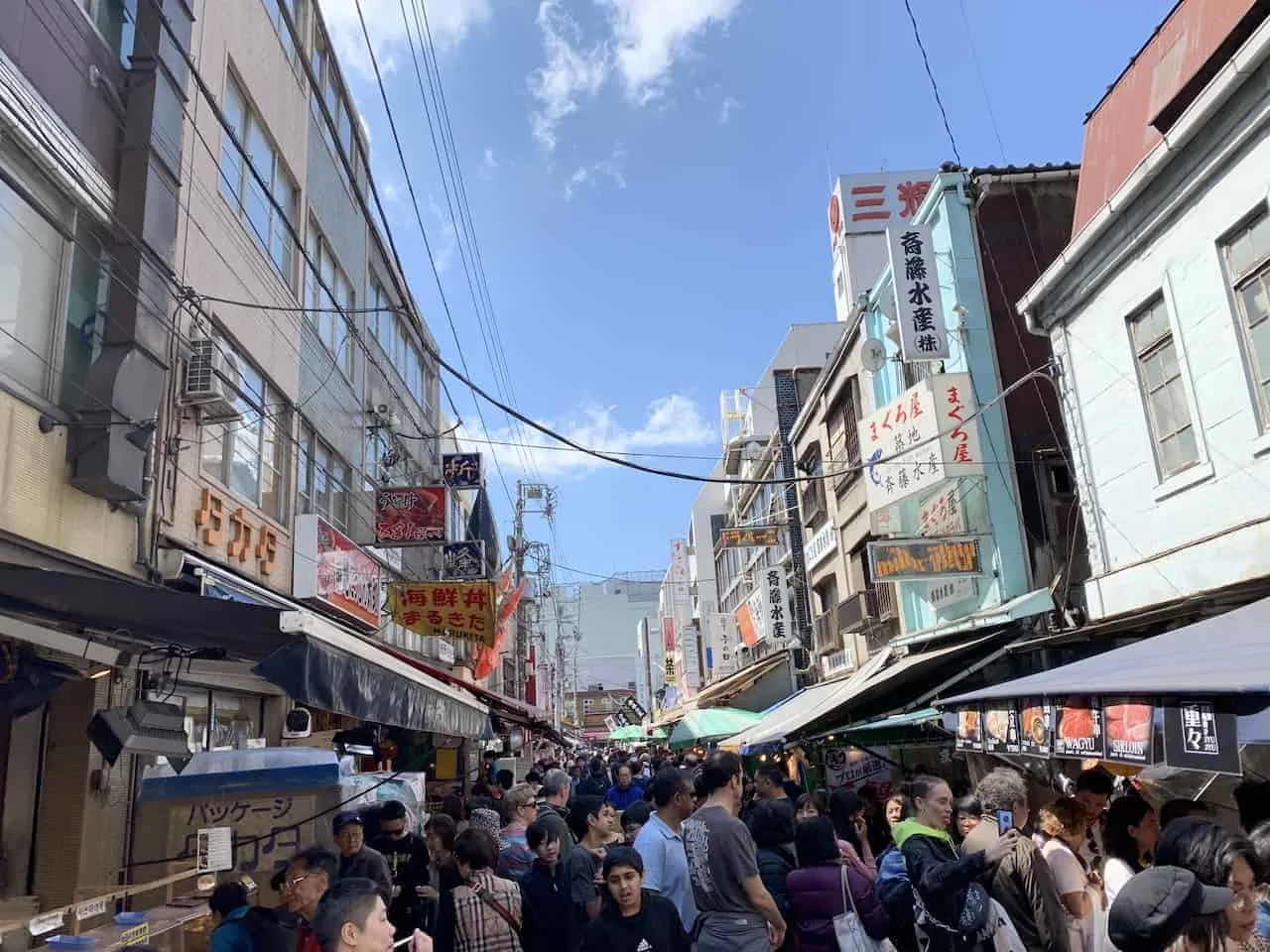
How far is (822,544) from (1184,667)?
1861 centimetres

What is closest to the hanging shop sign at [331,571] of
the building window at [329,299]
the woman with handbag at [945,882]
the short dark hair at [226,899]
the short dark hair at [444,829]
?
the building window at [329,299]

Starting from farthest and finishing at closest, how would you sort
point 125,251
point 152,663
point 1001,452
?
point 1001,452 < point 125,251 < point 152,663

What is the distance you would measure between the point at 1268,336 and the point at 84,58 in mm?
11025

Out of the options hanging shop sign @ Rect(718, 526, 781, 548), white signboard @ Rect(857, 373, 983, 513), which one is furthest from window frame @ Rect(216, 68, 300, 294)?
hanging shop sign @ Rect(718, 526, 781, 548)

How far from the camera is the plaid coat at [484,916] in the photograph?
5.09m

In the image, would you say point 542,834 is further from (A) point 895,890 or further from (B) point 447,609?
(B) point 447,609

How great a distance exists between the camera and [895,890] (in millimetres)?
4840

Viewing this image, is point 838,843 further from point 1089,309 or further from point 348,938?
point 1089,309

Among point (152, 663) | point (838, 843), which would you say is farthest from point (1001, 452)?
point (152, 663)

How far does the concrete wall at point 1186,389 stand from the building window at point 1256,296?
0.27 ft

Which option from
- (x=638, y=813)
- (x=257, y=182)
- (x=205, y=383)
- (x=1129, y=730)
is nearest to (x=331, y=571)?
(x=205, y=383)

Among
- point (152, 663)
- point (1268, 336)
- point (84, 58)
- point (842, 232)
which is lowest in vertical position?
point (152, 663)

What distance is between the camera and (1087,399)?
37.2 feet

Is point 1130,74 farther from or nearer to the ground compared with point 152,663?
farther from the ground
